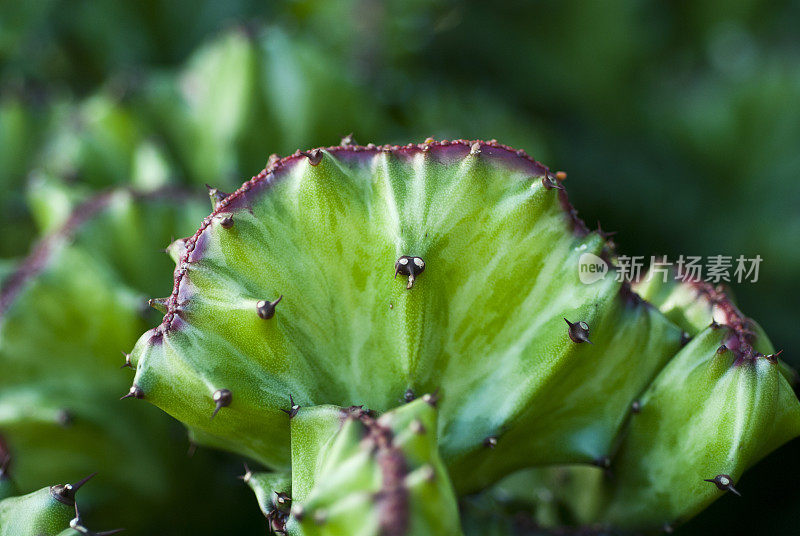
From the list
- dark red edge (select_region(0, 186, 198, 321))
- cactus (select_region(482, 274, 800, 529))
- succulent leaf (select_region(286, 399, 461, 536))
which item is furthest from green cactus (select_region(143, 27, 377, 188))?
succulent leaf (select_region(286, 399, 461, 536))

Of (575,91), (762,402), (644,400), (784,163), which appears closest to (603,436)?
(644,400)

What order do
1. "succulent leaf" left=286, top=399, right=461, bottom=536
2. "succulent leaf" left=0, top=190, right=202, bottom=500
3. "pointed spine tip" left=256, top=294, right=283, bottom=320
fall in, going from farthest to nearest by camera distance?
"succulent leaf" left=0, top=190, right=202, bottom=500, "pointed spine tip" left=256, top=294, right=283, bottom=320, "succulent leaf" left=286, top=399, right=461, bottom=536

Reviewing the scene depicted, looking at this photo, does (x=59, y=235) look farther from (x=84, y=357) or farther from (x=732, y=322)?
(x=732, y=322)

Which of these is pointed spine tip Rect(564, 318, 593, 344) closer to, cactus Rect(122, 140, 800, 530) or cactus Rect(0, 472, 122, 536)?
cactus Rect(122, 140, 800, 530)

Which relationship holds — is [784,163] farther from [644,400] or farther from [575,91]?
[644,400]

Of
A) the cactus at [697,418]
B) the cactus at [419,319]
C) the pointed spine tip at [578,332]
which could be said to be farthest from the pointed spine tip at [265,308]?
the cactus at [697,418]
